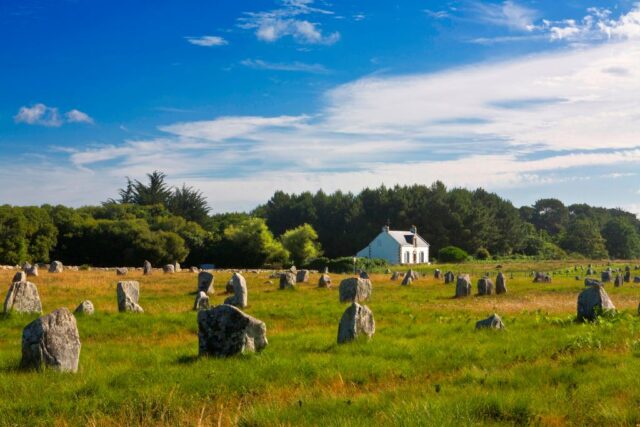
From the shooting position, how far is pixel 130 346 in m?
15.0

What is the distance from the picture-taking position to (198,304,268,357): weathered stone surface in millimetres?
12812

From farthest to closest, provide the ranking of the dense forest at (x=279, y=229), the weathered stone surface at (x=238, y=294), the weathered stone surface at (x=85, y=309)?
1. the dense forest at (x=279, y=229)
2. the weathered stone surface at (x=238, y=294)
3. the weathered stone surface at (x=85, y=309)

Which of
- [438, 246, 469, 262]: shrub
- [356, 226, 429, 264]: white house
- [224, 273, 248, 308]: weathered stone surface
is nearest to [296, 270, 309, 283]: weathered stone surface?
[224, 273, 248, 308]: weathered stone surface

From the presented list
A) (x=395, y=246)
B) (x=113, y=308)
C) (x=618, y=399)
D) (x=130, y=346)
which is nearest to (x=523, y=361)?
(x=618, y=399)

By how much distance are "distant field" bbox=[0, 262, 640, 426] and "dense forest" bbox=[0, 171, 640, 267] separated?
53201 mm

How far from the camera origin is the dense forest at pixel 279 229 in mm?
70000

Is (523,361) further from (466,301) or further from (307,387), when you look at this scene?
(466,301)

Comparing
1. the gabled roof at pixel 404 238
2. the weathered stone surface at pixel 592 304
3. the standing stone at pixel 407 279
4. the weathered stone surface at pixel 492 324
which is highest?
the gabled roof at pixel 404 238

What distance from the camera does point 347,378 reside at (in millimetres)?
10867

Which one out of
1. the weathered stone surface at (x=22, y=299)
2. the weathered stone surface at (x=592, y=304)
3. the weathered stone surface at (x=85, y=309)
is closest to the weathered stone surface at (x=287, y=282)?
the weathered stone surface at (x=85, y=309)

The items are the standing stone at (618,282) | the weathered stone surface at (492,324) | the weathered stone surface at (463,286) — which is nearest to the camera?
the weathered stone surface at (492,324)

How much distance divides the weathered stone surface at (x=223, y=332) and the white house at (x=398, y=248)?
7664 centimetres

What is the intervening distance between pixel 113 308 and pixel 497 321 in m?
13.7

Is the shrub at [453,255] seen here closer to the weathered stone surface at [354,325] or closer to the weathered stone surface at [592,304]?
the weathered stone surface at [592,304]
